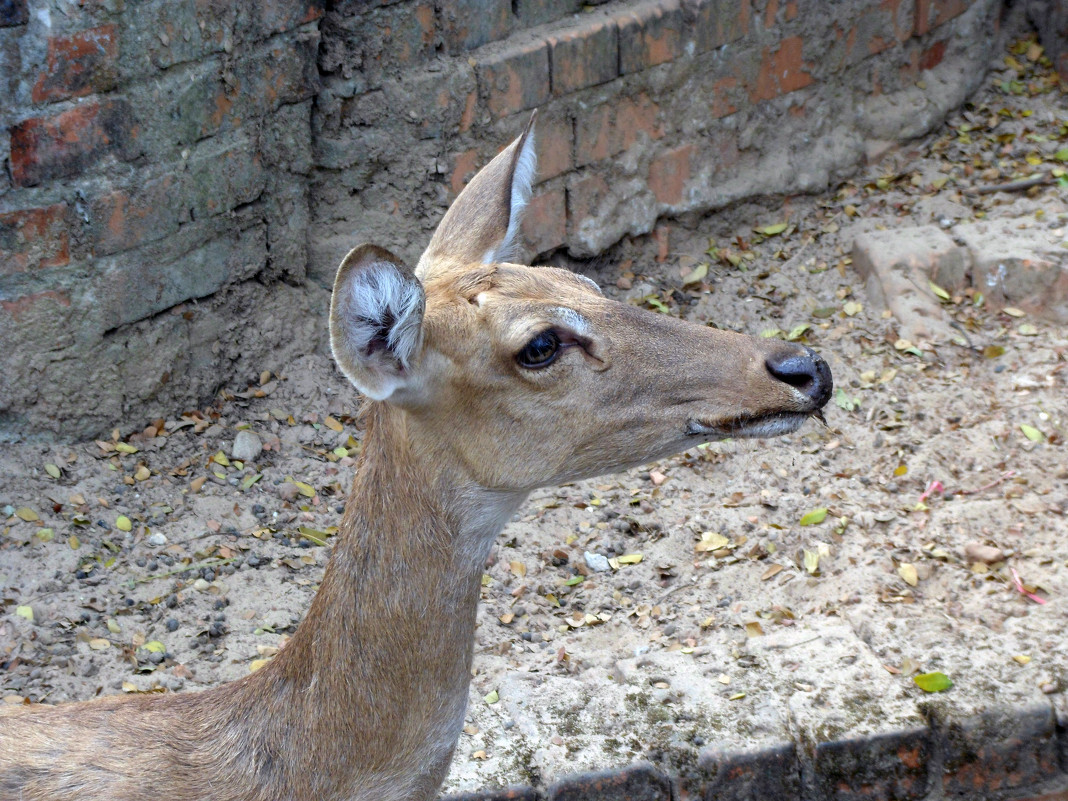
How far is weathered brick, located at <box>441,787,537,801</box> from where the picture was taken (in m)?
2.98

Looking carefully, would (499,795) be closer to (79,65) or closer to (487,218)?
(487,218)

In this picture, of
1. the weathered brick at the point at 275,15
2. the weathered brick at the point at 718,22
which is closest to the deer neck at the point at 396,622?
the weathered brick at the point at 275,15

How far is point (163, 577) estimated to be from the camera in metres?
3.81

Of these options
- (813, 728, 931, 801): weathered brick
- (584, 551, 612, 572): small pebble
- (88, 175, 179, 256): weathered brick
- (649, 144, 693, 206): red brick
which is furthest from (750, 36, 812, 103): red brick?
(813, 728, 931, 801): weathered brick

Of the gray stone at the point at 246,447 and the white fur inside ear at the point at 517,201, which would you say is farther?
the gray stone at the point at 246,447

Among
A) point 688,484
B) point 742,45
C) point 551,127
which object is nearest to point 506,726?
point 688,484

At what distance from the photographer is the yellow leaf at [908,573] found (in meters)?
3.79

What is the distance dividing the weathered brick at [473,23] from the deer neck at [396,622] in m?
2.59

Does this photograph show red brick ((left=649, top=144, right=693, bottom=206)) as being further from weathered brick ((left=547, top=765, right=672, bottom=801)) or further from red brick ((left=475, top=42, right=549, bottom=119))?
weathered brick ((left=547, top=765, right=672, bottom=801))

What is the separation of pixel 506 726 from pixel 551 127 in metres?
2.66

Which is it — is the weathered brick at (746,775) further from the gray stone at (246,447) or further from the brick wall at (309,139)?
the brick wall at (309,139)

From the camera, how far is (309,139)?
4.47 metres

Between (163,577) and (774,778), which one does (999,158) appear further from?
(163,577)

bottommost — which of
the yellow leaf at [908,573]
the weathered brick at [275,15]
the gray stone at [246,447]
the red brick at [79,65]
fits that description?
the yellow leaf at [908,573]
